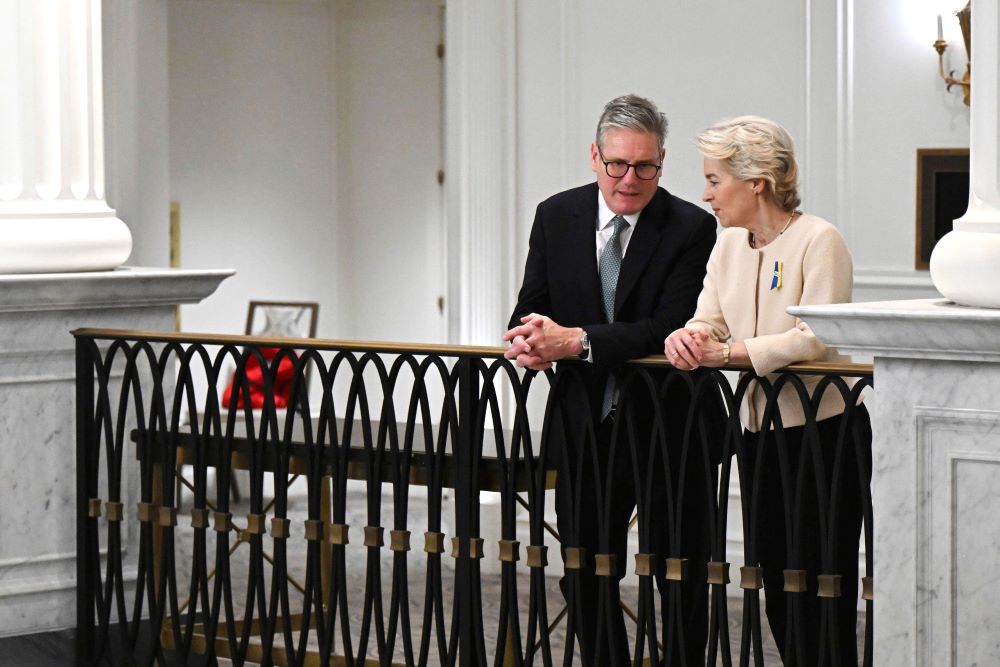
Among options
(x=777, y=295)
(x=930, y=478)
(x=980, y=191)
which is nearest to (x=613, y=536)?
(x=777, y=295)

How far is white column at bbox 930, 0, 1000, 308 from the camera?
3584 mm

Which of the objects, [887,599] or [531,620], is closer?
[887,599]

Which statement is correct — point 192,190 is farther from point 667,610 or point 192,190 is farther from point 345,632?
point 667,610

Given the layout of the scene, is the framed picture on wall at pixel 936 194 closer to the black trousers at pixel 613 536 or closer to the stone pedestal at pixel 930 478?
the black trousers at pixel 613 536

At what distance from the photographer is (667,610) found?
13.3 feet

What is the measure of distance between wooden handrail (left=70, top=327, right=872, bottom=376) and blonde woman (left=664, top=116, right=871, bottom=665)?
0.08 metres

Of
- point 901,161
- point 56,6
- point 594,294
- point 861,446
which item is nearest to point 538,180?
point 901,161

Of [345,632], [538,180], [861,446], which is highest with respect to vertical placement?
[538,180]

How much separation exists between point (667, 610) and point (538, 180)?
3.39 metres

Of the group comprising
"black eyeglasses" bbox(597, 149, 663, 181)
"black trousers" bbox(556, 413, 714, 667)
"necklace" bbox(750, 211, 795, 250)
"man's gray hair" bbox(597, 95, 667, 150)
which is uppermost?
"man's gray hair" bbox(597, 95, 667, 150)

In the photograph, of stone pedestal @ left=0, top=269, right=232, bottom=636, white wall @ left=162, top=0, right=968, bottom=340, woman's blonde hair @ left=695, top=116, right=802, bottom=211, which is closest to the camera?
woman's blonde hair @ left=695, top=116, right=802, bottom=211

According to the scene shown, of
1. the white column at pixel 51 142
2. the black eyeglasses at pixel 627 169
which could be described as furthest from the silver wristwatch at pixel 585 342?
the white column at pixel 51 142

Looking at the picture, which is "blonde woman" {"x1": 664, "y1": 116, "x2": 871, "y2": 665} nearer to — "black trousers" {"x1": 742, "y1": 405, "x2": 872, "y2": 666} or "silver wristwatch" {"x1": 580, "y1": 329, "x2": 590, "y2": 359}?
"black trousers" {"x1": 742, "y1": 405, "x2": 872, "y2": 666}

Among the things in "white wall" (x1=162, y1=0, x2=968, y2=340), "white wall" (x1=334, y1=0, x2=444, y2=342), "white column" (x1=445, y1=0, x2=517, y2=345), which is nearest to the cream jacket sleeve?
"white wall" (x1=162, y1=0, x2=968, y2=340)
